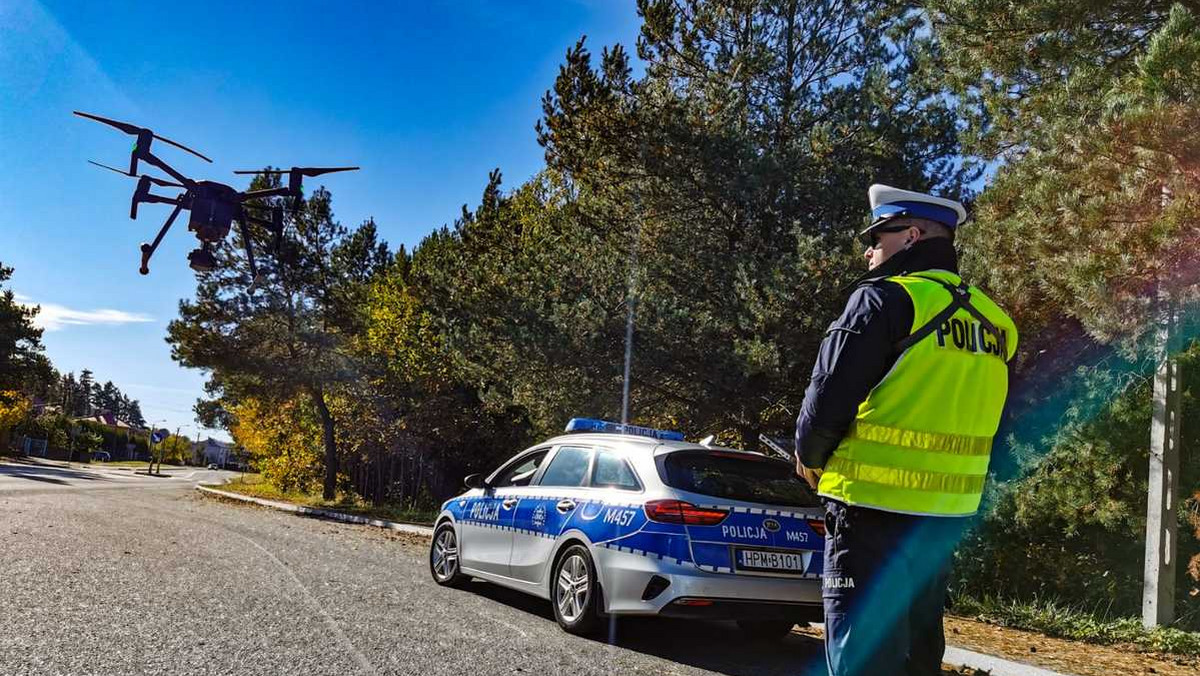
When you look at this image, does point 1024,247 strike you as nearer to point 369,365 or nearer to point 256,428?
point 369,365

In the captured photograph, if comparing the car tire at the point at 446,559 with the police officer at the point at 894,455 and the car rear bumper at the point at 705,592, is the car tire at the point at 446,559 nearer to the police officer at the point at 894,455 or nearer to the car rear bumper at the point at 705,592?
the car rear bumper at the point at 705,592

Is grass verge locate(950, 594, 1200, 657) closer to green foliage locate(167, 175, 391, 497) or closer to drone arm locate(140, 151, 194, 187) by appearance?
drone arm locate(140, 151, 194, 187)

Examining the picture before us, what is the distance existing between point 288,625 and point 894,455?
15.9 ft

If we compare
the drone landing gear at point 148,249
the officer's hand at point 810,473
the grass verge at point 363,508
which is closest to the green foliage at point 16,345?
the grass verge at point 363,508

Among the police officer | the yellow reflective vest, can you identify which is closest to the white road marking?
the police officer

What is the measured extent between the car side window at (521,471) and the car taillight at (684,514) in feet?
6.84

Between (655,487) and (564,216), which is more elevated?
(564,216)

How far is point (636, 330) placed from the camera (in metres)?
13.9

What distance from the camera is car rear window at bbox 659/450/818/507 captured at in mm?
6219

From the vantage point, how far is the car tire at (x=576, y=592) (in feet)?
21.1

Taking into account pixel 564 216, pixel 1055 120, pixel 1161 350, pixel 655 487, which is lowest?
pixel 655 487

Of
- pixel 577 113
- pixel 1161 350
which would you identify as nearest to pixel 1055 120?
pixel 1161 350

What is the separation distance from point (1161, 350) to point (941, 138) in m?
7.04

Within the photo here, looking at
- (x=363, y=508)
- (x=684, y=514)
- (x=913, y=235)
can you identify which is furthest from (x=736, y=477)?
(x=363, y=508)
